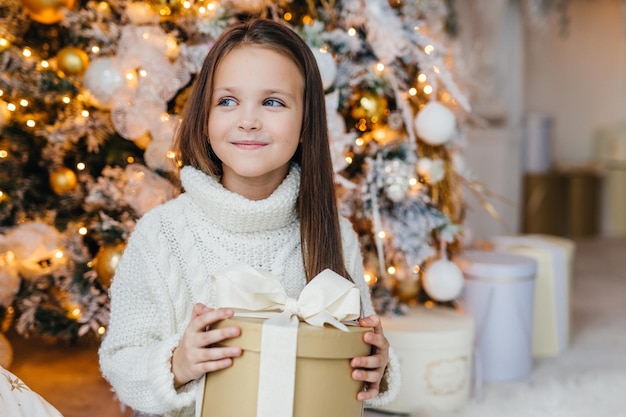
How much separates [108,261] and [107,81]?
45cm

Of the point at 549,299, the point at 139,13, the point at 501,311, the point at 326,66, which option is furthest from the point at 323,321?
the point at 549,299

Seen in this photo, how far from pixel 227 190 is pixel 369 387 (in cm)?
41

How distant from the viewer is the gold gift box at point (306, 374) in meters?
0.85

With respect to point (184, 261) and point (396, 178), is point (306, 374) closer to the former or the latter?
point (184, 261)

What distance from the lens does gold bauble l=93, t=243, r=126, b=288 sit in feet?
5.66

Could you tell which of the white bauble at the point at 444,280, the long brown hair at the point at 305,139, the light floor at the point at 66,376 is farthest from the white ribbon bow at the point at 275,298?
the white bauble at the point at 444,280

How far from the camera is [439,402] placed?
5.99 ft

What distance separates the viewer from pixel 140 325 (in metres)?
1.11


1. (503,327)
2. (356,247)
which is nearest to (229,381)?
(356,247)

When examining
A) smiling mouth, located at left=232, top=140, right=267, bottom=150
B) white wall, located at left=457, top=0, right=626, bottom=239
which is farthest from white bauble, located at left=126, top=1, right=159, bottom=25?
white wall, located at left=457, top=0, right=626, bottom=239

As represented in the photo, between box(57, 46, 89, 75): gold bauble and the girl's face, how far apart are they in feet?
2.55

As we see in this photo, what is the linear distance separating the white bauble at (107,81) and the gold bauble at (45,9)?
0.17 m

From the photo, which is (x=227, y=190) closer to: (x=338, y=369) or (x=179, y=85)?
(x=338, y=369)

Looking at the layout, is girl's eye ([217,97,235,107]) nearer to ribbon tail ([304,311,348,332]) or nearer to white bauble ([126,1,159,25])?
ribbon tail ([304,311,348,332])
